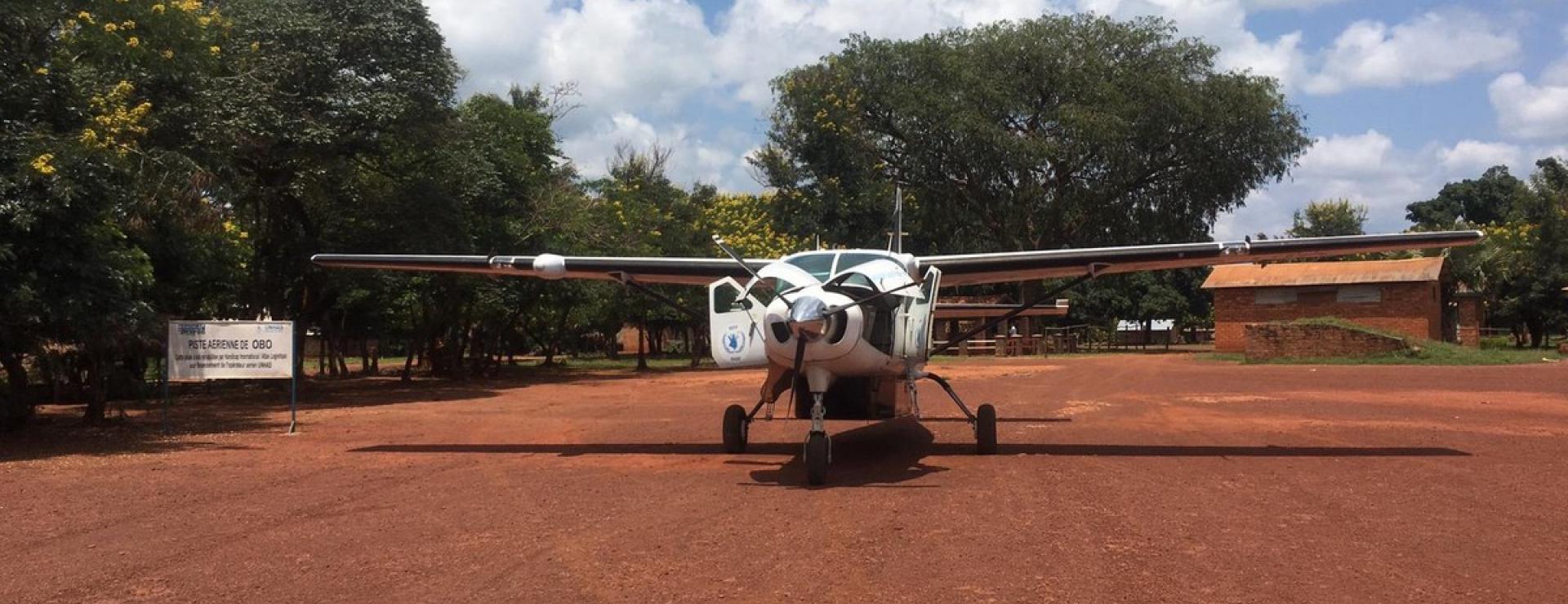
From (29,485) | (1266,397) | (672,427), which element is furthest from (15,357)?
(1266,397)

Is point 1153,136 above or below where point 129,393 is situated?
above

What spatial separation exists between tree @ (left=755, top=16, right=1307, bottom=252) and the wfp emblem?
131 feet

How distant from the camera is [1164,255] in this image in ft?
47.2

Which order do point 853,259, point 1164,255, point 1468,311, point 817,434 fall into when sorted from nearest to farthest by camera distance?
point 817,434
point 853,259
point 1164,255
point 1468,311

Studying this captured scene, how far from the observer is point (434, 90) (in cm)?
2834

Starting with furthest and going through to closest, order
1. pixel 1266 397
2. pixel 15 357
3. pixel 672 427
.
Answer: pixel 1266 397, pixel 672 427, pixel 15 357

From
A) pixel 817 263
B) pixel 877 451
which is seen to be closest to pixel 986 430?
pixel 877 451

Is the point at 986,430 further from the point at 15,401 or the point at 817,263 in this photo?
the point at 15,401

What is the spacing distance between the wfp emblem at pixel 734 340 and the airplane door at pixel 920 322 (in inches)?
73.9

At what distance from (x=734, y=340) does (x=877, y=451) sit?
3076mm

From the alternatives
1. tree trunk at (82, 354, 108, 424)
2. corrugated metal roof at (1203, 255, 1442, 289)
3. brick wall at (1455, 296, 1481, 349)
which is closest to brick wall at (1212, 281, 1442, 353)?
corrugated metal roof at (1203, 255, 1442, 289)

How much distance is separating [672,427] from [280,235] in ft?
57.9

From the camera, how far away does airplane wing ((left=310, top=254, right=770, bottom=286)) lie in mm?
14922

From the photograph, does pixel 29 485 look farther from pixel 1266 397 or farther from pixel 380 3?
pixel 1266 397
